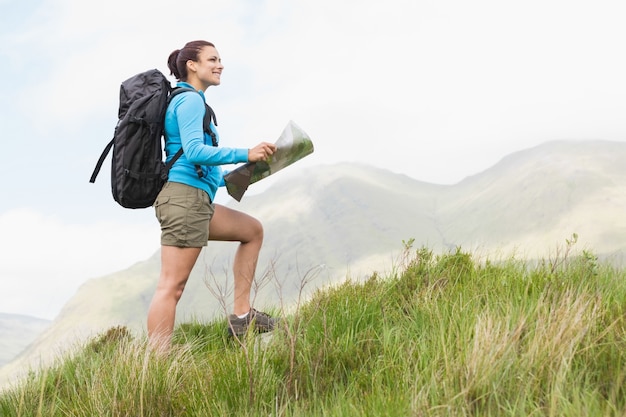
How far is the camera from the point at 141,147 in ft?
16.5

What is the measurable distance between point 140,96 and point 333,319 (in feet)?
7.90

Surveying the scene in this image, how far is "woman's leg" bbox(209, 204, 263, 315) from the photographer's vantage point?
5.52 meters

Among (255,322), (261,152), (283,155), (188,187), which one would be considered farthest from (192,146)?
(255,322)

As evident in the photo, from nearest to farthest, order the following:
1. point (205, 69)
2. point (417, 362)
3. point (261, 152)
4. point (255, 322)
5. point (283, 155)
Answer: point (417, 362) < point (261, 152) < point (283, 155) < point (205, 69) < point (255, 322)

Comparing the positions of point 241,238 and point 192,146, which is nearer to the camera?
point 192,146

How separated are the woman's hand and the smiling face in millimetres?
950

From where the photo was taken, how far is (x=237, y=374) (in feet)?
12.9

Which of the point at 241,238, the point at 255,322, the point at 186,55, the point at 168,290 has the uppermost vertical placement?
the point at 186,55

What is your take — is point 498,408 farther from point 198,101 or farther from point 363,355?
point 198,101

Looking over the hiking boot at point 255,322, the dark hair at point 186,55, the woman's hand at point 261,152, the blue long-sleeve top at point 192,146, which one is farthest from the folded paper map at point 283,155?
the hiking boot at point 255,322

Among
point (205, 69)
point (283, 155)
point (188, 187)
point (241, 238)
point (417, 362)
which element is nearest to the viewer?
point (417, 362)

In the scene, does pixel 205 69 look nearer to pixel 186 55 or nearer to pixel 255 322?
pixel 186 55

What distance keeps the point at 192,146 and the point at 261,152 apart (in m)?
0.54

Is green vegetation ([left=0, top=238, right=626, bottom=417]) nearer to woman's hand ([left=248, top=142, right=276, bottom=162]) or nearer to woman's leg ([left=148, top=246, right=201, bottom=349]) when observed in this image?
woman's leg ([left=148, top=246, right=201, bottom=349])
